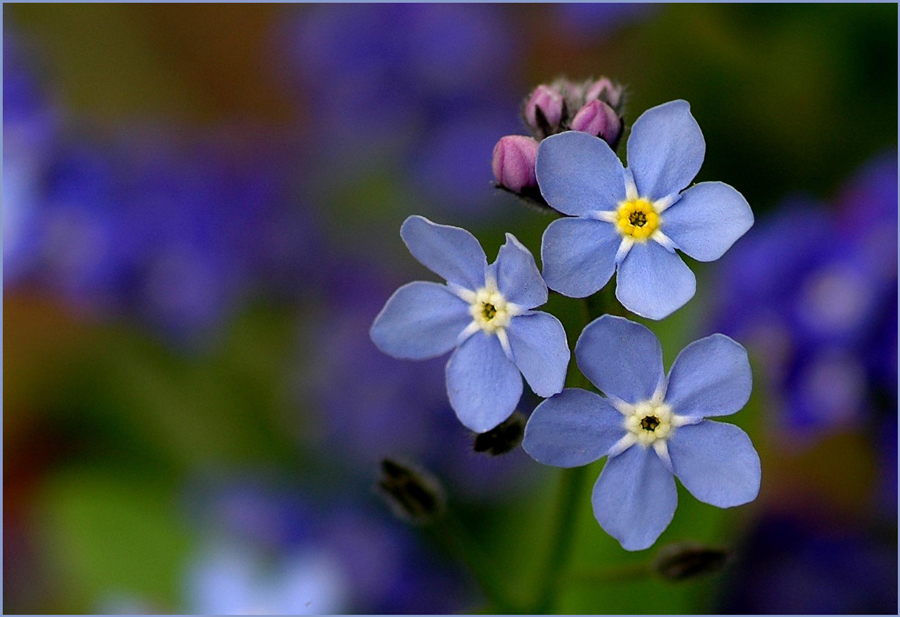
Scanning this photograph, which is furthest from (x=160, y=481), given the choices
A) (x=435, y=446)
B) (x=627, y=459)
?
(x=627, y=459)

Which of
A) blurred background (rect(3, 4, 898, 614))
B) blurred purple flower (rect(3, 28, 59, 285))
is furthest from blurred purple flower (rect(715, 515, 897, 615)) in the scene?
blurred purple flower (rect(3, 28, 59, 285))

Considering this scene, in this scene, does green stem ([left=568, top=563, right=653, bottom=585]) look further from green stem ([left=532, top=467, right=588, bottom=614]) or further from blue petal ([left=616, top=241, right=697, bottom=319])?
blue petal ([left=616, top=241, right=697, bottom=319])

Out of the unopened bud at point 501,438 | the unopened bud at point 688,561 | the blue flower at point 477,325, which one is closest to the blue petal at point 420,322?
the blue flower at point 477,325

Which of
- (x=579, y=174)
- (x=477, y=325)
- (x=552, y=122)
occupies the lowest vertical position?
(x=477, y=325)

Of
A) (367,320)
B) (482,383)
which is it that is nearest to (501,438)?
(482,383)

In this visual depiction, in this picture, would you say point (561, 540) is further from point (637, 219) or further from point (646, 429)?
point (637, 219)

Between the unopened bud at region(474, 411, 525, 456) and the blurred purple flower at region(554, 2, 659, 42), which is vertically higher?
the blurred purple flower at region(554, 2, 659, 42)
